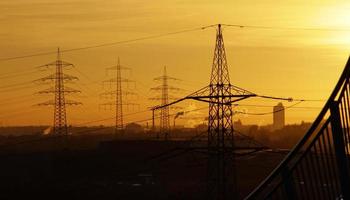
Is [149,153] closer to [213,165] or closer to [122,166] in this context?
[122,166]

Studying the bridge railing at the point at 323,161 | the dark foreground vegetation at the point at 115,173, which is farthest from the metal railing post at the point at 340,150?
the dark foreground vegetation at the point at 115,173

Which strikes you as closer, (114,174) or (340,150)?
(340,150)

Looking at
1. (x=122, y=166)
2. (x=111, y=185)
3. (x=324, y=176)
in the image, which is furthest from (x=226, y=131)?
(x=122, y=166)

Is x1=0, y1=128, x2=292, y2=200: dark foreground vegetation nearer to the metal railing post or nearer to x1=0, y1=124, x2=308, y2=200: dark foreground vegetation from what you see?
x1=0, y1=124, x2=308, y2=200: dark foreground vegetation

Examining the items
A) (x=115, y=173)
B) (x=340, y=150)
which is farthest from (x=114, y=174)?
(x=340, y=150)

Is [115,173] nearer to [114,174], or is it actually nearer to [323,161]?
[114,174]

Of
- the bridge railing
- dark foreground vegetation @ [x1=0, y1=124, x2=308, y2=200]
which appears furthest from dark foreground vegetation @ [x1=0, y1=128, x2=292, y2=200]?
the bridge railing

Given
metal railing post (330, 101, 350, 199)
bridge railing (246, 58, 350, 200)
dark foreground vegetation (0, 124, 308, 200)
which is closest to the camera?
bridge railing (246, 58, 350, 200)

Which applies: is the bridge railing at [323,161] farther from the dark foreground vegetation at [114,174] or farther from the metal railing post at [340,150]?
the dark foreground vegetation at [114,174]

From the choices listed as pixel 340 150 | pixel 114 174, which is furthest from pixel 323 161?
pixel 114 174

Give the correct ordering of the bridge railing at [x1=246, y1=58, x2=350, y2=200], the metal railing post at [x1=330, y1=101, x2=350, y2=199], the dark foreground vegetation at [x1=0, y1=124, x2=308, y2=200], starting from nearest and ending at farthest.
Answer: the bridge railing at [x1=246, y1=58, x2=350, y2=200], the metal railing post at [x1=330, y1=101, x2=350, y2=199], the dark foreground vegetation at [x1=0, y1=124, x2=308, y2=200]

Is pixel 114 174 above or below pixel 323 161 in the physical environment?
above
